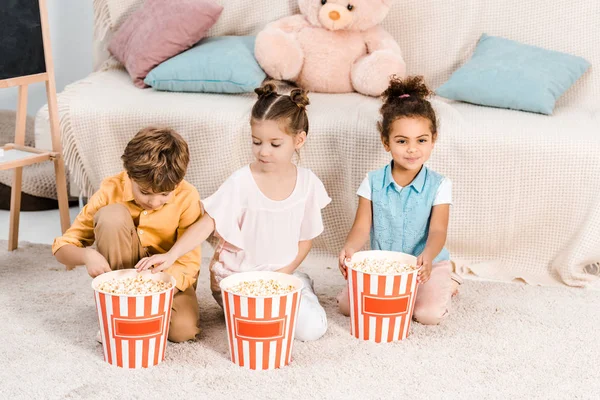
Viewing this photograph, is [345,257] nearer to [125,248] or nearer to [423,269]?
[423,269]

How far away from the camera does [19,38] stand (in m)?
2.32

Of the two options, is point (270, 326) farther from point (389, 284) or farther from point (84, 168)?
point (84, 168)

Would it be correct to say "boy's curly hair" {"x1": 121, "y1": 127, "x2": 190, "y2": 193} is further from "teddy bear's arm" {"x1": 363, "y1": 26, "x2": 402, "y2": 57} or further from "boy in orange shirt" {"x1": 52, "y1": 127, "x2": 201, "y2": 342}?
"teddy bear's arm" {"x1": 363, "y1": 26, "x2": 402, "y2": 57}

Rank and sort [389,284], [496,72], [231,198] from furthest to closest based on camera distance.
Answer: [496,72]
[231,198]
[389,284]

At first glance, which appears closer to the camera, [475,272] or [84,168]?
[475,272]

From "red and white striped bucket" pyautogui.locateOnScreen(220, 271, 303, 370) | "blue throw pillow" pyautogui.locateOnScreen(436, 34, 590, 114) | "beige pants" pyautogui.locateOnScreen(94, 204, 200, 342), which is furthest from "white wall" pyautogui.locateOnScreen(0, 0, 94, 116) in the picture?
"red and white striped bucket" pyautogui.locateOnScreen(220, 271, 303, 370)

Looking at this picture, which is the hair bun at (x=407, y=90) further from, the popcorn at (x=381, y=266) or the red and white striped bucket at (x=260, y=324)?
the red and white striped bucket at (x=260, y=324)

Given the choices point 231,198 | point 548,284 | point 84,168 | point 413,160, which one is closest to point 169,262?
point 231,198

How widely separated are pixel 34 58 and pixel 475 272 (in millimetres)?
1437

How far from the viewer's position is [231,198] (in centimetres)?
189

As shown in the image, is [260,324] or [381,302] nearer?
[260,324]

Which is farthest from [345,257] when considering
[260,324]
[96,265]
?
[96,265]

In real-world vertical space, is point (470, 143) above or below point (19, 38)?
below

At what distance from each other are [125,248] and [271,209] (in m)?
0.36
